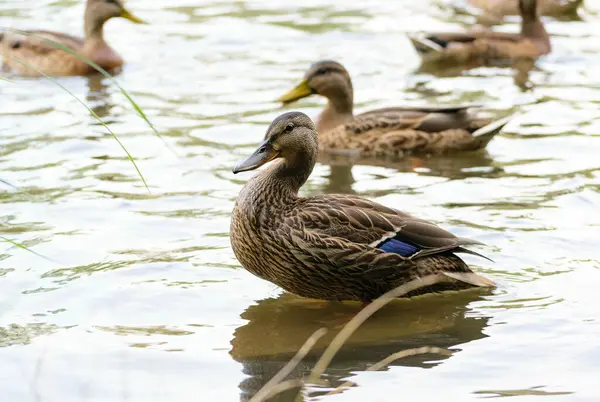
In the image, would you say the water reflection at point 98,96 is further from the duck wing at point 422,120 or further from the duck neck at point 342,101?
the duck wing at point 422,120

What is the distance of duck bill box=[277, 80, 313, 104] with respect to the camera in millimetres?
10492

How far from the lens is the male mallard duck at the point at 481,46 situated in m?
12.9

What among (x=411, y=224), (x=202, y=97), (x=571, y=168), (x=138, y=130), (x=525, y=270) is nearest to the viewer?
(x=411, y=224)

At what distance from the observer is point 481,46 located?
1300cm

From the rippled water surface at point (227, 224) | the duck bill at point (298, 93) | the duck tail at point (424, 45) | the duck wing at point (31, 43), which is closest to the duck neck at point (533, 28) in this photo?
the rippled water surface at point (227, 224)

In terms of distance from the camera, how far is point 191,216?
8305 mm

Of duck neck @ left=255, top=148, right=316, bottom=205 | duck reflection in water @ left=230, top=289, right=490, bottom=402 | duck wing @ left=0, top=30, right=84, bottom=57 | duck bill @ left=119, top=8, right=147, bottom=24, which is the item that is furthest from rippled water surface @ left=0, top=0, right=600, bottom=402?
duck neck @ left=255, top=148, right=316, bottom=205

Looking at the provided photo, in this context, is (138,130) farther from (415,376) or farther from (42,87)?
(415,376)

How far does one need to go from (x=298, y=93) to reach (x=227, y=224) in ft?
8.86

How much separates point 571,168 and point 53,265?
4.37 metres

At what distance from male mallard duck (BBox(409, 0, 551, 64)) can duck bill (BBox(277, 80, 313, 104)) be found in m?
2.74

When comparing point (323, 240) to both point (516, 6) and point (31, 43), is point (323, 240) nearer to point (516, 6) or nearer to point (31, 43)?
point (31, 43)

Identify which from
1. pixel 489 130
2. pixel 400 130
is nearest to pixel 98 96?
pixel 400 130

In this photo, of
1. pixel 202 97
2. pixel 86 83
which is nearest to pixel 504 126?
pixel 202 97
